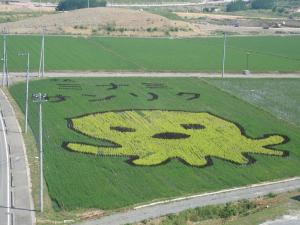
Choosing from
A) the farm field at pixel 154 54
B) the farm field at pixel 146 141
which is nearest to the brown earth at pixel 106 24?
the farm field at pixel 154 54

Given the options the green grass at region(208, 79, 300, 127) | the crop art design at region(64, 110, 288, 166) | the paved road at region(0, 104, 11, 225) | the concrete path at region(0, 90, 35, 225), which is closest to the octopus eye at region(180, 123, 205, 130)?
the crop art design at region(64, 110, 288, 166)

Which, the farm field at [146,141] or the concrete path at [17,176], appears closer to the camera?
the concrete path at [17,176]

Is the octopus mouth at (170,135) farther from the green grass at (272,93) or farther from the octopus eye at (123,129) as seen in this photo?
the green grass at (272,93)

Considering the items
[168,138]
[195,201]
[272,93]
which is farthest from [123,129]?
[272,93]

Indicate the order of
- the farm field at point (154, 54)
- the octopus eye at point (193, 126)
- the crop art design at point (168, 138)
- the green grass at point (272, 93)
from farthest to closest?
the farm field at point (154, 54) < the green grass at point (272, 93) < the octopus eye at point (193, 126) < the crop art design at point (168, 138)

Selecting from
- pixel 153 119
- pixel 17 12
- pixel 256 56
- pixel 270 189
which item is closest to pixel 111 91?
pixel 153 119

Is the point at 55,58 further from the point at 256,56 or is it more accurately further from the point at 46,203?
the point at 46,203
